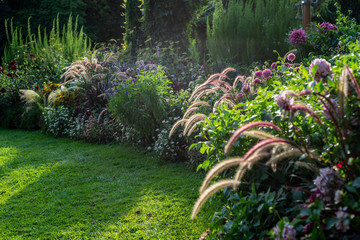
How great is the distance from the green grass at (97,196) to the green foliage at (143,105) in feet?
1.63

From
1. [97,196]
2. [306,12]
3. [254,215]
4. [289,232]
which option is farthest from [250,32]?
[289,232]

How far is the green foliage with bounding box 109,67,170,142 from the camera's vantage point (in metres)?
4.88

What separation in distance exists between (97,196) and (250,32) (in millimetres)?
4258

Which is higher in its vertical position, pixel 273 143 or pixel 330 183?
pixel 273 143

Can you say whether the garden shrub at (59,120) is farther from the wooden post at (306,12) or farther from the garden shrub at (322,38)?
the wooden post at (306,12)

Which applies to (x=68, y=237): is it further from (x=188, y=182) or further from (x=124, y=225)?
(x=188, y=182)

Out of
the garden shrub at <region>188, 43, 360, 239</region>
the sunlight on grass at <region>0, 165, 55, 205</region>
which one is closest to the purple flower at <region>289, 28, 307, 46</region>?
the garden shrub at <region>188, 43, 360, 239</region>

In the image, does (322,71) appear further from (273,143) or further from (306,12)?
(306,12)

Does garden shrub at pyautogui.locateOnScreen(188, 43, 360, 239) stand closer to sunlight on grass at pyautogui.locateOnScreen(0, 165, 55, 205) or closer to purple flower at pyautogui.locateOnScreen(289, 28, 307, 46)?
purple flower at pyautogui.locateOnScreen(289, 28, 307, 46)

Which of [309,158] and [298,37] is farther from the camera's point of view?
[298,37]

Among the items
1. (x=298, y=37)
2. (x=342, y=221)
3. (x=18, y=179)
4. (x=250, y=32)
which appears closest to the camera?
(x=342, y=221)

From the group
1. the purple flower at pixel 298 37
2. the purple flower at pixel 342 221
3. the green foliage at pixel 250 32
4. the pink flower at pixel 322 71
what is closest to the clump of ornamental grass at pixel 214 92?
the pink flower at pixel 322 71

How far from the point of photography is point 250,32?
6250 mm

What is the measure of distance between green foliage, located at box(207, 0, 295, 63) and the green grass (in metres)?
2.73
